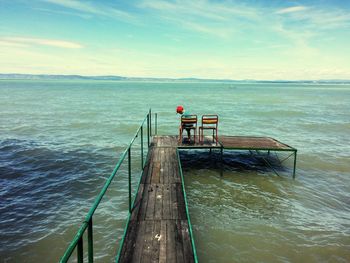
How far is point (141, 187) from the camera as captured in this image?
28.5 feet

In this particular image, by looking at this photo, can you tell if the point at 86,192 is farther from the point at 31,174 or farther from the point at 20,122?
the point at 20,122

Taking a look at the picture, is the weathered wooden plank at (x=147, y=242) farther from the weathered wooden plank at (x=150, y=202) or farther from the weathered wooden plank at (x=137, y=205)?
the weathered wooden plank at (x=137, y=205)

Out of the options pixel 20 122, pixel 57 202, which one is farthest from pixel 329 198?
pixel 20 122

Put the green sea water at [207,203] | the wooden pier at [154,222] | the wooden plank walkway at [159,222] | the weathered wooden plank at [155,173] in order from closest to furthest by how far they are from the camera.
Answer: the wooden pier at [154,222], the wooden plank walkway at [159,222], the green sea water at [207,203], the weathered wooden plank at [155,173]

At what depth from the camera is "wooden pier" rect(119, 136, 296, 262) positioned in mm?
5418

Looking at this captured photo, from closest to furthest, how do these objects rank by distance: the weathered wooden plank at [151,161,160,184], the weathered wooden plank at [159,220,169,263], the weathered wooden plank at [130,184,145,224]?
1. the weathered wooden plank at [159,220,169,263]
2. the weathered wooden plank at [130,184,145,224]
3. the weathered wooden plank at [151,161,160,184]

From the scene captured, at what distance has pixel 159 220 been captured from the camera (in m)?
6.69

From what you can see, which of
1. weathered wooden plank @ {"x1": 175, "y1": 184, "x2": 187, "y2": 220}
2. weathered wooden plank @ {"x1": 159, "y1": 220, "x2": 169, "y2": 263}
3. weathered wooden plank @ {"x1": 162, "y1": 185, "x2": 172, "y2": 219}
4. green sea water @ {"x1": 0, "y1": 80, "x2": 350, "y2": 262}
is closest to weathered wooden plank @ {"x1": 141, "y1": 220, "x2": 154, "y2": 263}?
weathered wooden plank @ {"x1": 159, "y1": 220, "x2": 169, "y2": 263}

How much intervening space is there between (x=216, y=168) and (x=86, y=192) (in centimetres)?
655

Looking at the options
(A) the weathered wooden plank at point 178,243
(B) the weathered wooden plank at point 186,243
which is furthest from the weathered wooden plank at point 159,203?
(B) the weathered wooden plank at point 186,243

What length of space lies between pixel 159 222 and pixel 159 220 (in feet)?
0.30

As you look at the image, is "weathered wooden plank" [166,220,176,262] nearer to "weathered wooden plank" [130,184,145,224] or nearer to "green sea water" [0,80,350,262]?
"weathered wooden plank" [130,184,145,224]

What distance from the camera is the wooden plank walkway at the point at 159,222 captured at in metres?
5.40

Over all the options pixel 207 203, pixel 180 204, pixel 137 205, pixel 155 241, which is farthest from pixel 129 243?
pixel 207 203
